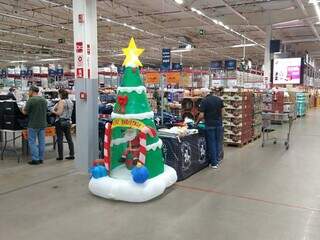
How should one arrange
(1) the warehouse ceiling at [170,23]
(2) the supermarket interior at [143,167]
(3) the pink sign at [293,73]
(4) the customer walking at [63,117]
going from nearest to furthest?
(2) the supermarket interior at [143,167] < (4) the customer walking at [63,117] < (1) the warehouse ceiling at [170,23] < (3) the pink sign at [293,73]

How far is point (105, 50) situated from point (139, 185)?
2314cm

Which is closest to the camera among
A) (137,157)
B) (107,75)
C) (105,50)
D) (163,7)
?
(137,157)

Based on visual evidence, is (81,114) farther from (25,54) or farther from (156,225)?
(25,54)

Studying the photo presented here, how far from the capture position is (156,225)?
3986mm

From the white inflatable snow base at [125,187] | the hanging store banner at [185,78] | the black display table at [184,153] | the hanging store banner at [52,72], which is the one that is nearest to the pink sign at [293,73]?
the hanging store banner at [185,78]

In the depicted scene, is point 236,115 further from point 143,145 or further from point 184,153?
point 143,145

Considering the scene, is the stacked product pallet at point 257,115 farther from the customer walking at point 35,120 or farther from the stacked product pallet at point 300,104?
the stacked product pallet at point 300,104

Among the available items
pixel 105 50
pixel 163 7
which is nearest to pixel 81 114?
pixel 163 7

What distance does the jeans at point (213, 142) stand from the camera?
6.71 meters

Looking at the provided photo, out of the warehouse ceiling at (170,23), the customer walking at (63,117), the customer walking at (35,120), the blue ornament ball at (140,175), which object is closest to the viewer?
the blue ornament ball at (140,175)

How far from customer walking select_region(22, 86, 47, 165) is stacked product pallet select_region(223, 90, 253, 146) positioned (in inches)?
186

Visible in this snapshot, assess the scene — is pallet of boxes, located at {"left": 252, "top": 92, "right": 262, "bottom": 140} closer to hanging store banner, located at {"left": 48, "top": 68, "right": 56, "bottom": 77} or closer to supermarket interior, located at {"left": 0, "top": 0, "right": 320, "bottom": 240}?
supermarket interior, located at {"left": 0, "top": 0, "right": 320, "bottom": 240}

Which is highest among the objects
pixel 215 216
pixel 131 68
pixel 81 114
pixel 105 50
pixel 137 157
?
pixel 105 50

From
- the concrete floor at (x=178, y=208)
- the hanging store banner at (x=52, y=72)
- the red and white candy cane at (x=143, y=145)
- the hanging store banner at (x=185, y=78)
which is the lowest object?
the concrete floor at (x=178, y=208)
